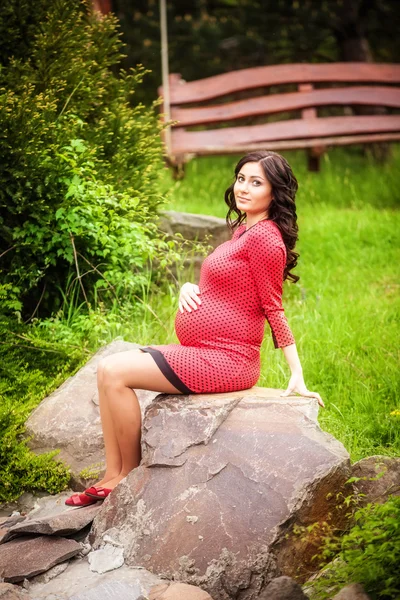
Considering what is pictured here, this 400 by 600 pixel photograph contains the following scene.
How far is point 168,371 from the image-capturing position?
3.51m

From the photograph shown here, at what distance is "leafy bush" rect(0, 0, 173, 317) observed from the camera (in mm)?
4988

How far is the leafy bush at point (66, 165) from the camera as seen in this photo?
499 cm

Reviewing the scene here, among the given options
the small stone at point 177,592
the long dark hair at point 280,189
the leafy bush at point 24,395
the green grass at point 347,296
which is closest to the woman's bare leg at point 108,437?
the leafy bush at point 24,395

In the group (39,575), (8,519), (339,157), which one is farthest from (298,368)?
(339,157)

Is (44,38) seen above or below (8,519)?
above

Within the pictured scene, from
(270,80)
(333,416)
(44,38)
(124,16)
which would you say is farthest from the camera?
(124,16)

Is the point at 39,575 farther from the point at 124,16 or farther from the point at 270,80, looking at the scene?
the point at 124,16

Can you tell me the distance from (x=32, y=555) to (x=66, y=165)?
2699mm

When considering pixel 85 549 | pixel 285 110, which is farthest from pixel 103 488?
pixel 285 110

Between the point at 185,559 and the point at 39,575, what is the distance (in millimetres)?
691

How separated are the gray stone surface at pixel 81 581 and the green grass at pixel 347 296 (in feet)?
4.86

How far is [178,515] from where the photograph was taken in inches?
129

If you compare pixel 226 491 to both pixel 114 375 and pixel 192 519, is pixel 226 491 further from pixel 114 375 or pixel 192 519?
pixel 114 375

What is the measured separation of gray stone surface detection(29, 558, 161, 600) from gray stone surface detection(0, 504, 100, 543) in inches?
7.9
